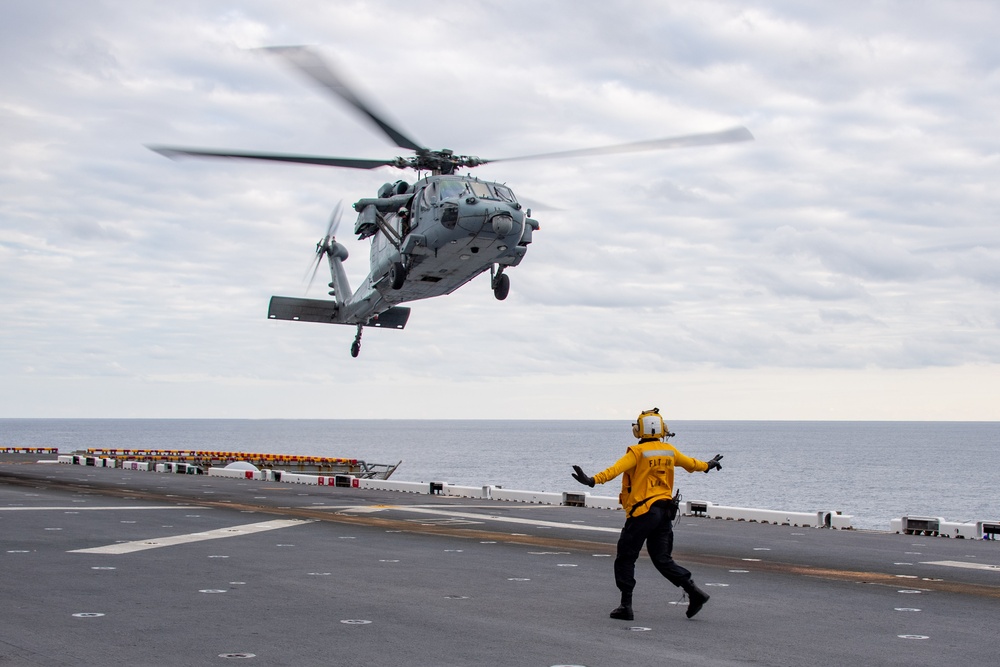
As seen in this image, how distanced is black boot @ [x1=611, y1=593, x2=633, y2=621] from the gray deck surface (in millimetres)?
106

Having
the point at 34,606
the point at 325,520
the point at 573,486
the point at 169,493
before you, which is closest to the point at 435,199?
the point at 325,520

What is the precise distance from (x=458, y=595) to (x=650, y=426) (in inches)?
117

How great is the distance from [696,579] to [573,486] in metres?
74.9

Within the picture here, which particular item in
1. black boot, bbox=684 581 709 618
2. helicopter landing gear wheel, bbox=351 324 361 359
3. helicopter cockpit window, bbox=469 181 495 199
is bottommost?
black boot, bbox=684 581 709 618

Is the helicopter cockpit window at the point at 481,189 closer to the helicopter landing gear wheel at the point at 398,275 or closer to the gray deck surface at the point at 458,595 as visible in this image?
the helicopter landing gear wheel at the point at 398,275

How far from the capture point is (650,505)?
33.4 feet

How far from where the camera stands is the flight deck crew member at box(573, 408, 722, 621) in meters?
10.0

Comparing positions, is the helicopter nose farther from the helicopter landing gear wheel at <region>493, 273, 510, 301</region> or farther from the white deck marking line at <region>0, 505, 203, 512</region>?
the white deck marking line at <region>0, 505, 203, 512</region>

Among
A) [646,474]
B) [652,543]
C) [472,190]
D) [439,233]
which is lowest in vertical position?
[652,543]

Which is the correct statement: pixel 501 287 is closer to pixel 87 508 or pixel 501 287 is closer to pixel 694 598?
pixel 87 508

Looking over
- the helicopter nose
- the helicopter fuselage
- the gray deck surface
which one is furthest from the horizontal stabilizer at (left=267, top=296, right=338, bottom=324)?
the gray deck surface

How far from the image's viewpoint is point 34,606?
31.5ft

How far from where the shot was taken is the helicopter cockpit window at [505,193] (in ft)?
82.5

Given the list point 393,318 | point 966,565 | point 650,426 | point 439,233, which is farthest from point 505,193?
point 650,426
